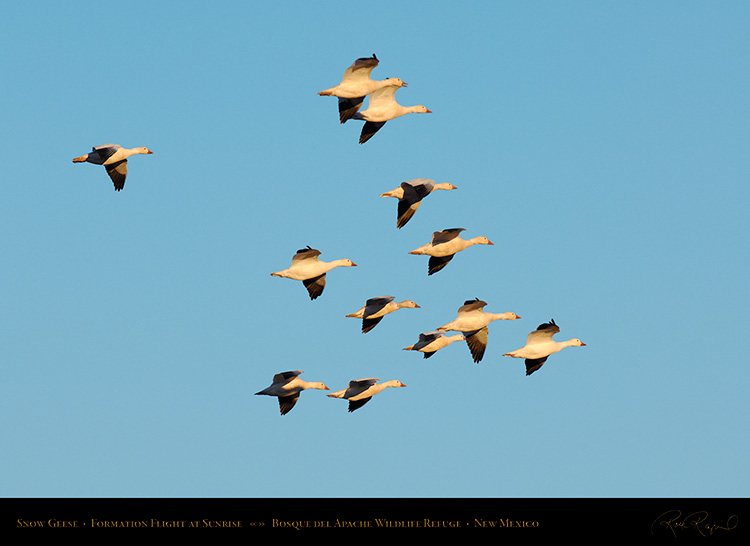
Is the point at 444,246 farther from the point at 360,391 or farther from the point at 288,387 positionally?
the point at 288,387

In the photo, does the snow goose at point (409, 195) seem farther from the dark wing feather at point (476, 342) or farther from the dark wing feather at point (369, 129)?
the dark wing feather at point (476, 342)

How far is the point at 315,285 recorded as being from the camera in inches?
1607

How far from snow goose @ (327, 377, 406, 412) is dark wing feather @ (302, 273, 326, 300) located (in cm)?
289

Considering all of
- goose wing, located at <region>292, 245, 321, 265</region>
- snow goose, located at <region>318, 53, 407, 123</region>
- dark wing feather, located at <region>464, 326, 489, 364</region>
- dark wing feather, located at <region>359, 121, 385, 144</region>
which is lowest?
dark wing feather, located at <region>464, 326, 489, 364</region>

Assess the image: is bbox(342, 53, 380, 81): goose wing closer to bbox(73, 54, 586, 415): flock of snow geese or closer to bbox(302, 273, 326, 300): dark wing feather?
bbox(73, 54, 586, 415): flock of snow geese

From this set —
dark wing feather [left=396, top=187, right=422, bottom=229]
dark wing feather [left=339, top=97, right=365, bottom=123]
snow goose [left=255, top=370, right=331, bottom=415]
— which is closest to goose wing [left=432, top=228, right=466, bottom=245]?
dark wing feather [left=396, top=187, right=422, bottom=229]

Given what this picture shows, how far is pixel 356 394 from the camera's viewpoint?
40844 mm

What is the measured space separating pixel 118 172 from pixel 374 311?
30.6ft

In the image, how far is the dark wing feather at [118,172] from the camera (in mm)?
42219

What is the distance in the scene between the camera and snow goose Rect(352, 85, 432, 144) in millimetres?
38906

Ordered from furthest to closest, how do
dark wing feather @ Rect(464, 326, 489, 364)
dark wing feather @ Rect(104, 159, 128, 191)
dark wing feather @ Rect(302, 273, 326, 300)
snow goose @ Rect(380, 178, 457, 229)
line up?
dark wing feather @ Rect(104, 159, 128, 191) → dark wing feather @ Rect(464, 326, 489, 364) → dark wing feather @ Rect(302, 273, 326, 300) → snow goose @ Rect(380, 178, 457, 229)

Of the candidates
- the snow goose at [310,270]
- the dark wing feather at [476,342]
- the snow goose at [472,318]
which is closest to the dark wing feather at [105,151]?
the snow goose at [310,270]

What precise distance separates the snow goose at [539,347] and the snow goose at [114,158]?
43.2ft

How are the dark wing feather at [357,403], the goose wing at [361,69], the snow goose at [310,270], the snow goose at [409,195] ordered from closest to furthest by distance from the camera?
the goose wing at [361,69] < the snow goose at [409,195] < the snow goose at [310,270] < the dark wing feather at [357,403]
